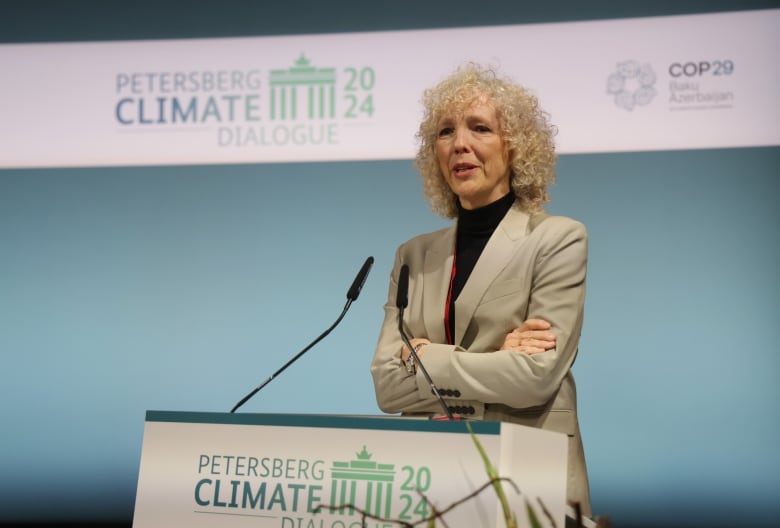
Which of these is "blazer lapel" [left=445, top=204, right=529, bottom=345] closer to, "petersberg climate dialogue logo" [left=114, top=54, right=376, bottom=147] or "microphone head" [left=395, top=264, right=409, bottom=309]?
"microphone head" [left=395, top=264, right=409, bottom=309]

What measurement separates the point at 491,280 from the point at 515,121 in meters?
0.45

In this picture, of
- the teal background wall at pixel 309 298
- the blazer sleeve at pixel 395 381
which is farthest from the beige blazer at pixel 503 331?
the teal background wall at pixel 309 298

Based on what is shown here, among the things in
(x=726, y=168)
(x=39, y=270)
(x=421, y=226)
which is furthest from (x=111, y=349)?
(x=726, y=168)

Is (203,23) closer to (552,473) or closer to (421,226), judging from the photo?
(421,226)

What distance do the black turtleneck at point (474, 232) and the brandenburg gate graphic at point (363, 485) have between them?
0.88 m

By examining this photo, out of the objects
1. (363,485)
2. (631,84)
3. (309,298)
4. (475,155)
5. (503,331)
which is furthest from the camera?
(309,298)

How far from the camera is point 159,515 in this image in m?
1.76

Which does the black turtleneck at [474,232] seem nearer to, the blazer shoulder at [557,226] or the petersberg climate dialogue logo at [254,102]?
the blazer shoulder at [557,226]

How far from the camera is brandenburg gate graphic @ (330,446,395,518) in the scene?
1.61 m

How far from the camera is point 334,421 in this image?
1666 mm

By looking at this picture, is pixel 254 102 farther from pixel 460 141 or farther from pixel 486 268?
pixel 486 268

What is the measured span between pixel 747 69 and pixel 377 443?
9.69ft

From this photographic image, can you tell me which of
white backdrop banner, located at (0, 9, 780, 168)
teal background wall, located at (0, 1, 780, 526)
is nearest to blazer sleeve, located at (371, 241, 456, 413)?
teal background wall, located at (0, 1, 780, 526)

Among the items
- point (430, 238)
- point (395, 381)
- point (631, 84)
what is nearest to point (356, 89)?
point (631, 84)
